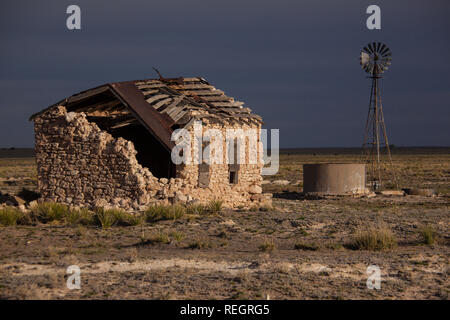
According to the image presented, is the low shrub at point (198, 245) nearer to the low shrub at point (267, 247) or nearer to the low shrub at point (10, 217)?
the low shrub at point (267, 247)

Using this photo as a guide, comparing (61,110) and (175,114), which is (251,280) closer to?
(175,114)

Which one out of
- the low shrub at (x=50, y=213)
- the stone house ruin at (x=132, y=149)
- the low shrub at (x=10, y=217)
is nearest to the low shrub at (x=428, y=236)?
the stone house ruin at (x=132, y=149)

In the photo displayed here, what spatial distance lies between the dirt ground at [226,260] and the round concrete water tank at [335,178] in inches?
296

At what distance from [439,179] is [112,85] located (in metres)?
26.3

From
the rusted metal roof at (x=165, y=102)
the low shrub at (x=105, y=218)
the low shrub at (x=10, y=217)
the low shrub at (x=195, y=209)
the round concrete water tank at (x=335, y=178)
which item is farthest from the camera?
the round concrete water tank at (x=335, y=178)

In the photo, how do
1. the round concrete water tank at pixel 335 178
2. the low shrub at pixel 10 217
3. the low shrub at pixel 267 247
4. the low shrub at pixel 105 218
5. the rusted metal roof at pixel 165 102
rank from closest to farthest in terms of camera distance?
the low shrub at pixel 267 247, the low shrub at pixel 105 218, the low shrub at pixel 10 217, the rusted metal roof at pixel 165 102, the round concrete water tank at pixel 335 178

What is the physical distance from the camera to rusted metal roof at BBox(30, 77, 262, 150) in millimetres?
15956

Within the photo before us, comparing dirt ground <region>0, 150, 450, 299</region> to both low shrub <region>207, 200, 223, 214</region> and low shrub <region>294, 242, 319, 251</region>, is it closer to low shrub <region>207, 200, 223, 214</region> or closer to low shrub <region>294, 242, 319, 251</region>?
low shrub <region>294, 242, 319, 251</region>

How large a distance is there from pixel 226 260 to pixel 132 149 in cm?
632

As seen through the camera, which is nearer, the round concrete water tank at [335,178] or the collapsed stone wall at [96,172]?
the collapsed stone wall at [96,172]

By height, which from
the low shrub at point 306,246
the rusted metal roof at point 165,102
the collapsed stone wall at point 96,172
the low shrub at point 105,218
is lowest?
the low shrub at point 306,246

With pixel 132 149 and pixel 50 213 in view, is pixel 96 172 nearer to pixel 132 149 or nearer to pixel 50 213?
pixel 132 149

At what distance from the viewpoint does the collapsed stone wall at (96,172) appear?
15086mm
